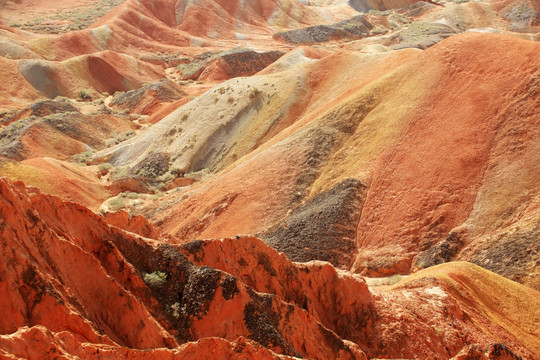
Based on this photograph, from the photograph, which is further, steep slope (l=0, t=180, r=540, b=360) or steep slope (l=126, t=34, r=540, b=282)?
steep slope (l=126, t=34, r=540, b=282)

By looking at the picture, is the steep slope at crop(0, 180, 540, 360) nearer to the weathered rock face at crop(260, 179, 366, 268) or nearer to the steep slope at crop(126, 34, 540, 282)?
the steep slope at crop(126, 34, 540, 282)

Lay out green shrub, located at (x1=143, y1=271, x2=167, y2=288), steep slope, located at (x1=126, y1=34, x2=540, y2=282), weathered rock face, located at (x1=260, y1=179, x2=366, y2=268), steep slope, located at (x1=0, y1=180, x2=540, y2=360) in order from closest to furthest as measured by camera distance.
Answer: steep slope, located at (x1=0, y1=180, x2=540, y2=360) < green shrub, located at (x1=143, y1=271, x2=167, y2=288) < steep slope, located at (x1=126, y1=34, x2=540, y2=282) < weathered rock face, located at (x1=260, y1=179, x2=366, y2=268)

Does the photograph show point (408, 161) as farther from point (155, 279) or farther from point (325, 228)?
point (155, 279)

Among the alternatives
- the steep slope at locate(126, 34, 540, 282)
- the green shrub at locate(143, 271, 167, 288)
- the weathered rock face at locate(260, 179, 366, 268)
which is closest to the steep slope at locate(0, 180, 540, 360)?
the green shrub at locate(143, 271, 167, 288)

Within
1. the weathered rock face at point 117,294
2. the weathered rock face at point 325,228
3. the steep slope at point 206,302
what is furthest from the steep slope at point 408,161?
the weathered rock face at point 117,294

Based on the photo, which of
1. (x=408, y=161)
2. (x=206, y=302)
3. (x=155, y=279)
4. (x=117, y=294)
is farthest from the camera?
(x=408, y=161)

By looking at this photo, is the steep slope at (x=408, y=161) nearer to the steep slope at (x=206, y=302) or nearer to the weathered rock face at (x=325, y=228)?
the weathered rock face at (x=325, y=228)

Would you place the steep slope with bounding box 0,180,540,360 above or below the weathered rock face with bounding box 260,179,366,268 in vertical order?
above

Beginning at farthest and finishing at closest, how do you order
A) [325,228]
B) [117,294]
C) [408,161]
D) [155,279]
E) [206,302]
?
[408,161]
[325,228]
[155,279]
[206,302]
[117,294]

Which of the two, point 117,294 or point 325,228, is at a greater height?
point 117,294

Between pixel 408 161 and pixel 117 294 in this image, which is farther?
pixel 408 161

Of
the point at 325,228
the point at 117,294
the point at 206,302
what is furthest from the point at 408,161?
the point at 117,294

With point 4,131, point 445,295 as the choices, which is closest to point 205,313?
point 445,295
